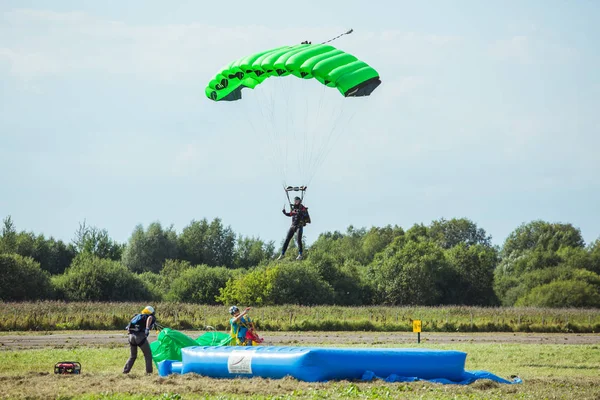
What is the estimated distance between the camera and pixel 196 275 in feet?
200

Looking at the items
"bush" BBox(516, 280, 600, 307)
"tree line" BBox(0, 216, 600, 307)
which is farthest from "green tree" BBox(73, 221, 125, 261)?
"bush" BBox(516, 280, 600, 307)

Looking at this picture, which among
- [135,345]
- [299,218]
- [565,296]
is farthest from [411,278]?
[135,345]

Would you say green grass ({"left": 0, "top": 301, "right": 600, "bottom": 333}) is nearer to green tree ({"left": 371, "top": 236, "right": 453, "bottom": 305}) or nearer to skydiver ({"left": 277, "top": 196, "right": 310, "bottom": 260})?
skydiver ({"left": 277, "top": 196, "right": 310, "bottom": 260})

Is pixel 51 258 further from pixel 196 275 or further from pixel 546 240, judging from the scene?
pixel 546 240

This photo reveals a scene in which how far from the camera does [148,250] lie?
88125 mm

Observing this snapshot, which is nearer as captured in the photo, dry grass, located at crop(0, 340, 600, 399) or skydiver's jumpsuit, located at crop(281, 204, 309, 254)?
dry grass, located at crop(0, 340, 600, 399)

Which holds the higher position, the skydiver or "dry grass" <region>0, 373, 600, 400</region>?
the skydiver

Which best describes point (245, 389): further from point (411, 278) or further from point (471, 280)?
point (471, 280)

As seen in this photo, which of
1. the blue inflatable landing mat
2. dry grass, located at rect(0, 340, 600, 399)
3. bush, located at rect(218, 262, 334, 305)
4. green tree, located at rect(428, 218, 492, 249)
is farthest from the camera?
green tree, located at rect(428, 218, 492, 249)

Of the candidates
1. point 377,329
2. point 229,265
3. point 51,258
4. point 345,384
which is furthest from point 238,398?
point 229,265

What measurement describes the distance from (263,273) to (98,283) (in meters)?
11.9

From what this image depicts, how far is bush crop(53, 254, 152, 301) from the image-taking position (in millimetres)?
54062

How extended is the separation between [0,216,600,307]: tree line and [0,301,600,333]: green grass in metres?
10.7

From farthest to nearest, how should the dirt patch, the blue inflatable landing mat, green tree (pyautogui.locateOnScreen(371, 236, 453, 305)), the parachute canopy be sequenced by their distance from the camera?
green tree (pyautogui.locateOnScreen(371, 236, 453, 305))
the dirt patch
the parachute canopy
the blue inflatable landing mat
